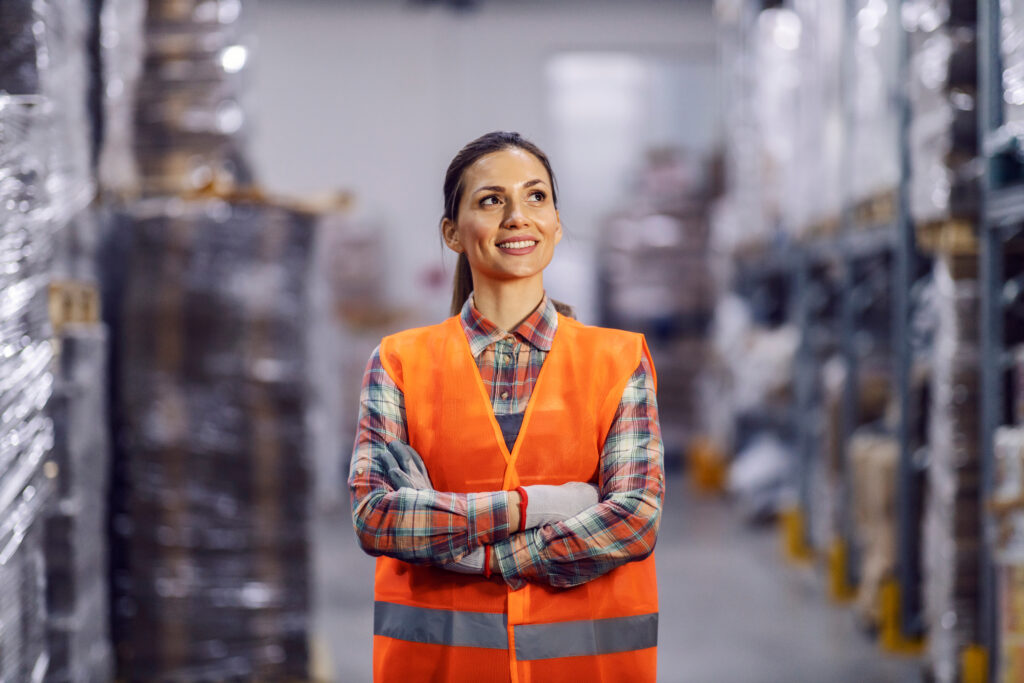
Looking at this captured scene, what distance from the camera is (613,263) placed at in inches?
424

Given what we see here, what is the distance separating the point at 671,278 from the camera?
1041cm

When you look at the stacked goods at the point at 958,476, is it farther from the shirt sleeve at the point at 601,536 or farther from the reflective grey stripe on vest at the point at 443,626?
the reflective grey stripe on vest at the point at 443,626

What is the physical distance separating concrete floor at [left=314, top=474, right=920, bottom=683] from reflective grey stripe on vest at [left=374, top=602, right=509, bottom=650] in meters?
2.67

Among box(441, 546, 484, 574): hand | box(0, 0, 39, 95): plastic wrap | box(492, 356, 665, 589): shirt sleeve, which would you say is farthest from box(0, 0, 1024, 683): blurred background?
box(441, 546, 484, 574): hand

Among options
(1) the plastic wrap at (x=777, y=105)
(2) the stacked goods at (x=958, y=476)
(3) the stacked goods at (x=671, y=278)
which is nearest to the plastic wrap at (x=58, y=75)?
(2) the stacked goods at (x=958, y=476)

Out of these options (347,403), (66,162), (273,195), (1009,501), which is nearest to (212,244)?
(273,195)

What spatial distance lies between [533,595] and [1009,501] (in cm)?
224

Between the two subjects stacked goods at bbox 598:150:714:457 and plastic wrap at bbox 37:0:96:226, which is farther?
stacked goods at bbox 598:150:714:457

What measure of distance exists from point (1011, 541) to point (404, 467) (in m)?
2.45

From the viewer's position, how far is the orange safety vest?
1.40 meters

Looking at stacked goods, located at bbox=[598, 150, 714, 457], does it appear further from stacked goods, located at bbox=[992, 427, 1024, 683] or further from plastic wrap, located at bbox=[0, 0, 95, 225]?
plastic wrap, located at bbox=[0, 0, 95, 225]

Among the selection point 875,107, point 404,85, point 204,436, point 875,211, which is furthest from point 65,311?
point 404,85

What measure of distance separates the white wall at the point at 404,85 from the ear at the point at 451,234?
361 inches

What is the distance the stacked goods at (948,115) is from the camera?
3590mm
